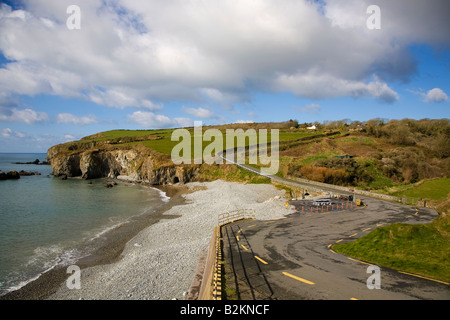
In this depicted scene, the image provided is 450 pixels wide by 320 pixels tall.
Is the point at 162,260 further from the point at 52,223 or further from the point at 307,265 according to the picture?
the point at 52,223

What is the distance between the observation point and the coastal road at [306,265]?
12.7 m

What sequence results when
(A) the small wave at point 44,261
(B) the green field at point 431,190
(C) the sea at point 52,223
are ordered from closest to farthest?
(A) the small wave at point 44,261 → (C) the sea at point 52,223 → (B) the green field at point 431,190

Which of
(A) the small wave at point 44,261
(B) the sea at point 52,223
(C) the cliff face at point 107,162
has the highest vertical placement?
(C) the cliff face at point 107,162

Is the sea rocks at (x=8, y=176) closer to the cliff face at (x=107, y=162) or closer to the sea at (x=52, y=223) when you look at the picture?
the cliff face at (x=107, y=162)

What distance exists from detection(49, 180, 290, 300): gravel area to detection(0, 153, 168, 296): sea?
4.73 meters

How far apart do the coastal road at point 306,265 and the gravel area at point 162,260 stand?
11.6ft

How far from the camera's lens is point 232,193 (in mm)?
51031

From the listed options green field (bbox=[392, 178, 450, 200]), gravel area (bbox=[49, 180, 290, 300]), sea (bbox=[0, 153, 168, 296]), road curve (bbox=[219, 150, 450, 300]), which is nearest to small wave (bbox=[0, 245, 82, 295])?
sea (bbox=[0, 153, 168, 296])

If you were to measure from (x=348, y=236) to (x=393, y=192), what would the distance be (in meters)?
29.9

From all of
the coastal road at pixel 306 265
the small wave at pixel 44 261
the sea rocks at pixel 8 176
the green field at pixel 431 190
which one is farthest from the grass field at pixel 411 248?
the sea rocks at pixel 8 176

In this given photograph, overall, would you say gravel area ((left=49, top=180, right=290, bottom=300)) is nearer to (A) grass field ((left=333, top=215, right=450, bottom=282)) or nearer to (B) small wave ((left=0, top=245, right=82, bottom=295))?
(B) small wave ((left=0, top=245, right=82, bottom=295))
